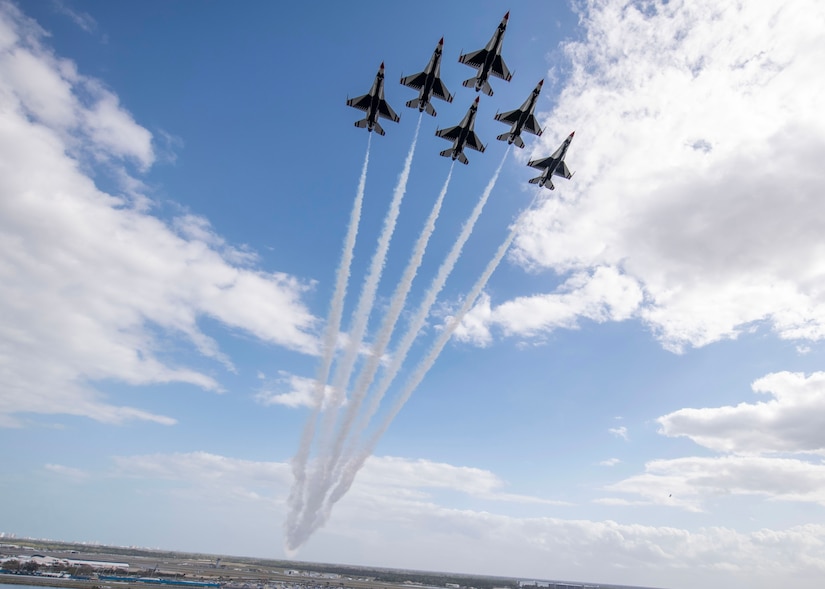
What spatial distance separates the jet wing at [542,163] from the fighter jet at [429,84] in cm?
1704

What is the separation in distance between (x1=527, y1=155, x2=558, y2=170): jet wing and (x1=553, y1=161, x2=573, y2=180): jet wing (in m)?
1.89

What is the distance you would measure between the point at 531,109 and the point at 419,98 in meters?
16.8

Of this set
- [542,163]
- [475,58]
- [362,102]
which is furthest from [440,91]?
[542,163]

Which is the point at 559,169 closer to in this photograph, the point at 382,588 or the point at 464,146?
the point at 464,146

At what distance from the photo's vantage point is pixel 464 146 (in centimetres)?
7012

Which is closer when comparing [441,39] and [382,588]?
[441,39]

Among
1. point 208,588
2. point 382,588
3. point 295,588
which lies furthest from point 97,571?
point 382,588

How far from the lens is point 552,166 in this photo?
71.4m

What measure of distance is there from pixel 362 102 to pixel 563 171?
34.3m

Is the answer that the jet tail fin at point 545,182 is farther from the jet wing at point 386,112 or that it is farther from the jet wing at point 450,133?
the jet wing at point 386,112

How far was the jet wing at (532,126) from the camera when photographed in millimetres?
66944

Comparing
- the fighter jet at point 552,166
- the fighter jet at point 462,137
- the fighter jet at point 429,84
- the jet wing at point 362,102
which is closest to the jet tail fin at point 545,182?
the fighter jet at point 552,166

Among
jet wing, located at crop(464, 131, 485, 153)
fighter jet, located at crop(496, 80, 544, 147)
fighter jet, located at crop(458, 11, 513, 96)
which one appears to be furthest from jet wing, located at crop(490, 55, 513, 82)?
jet wing, located at crop(464, 131, 485, 153)

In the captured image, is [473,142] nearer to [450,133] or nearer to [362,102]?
[450,133]
